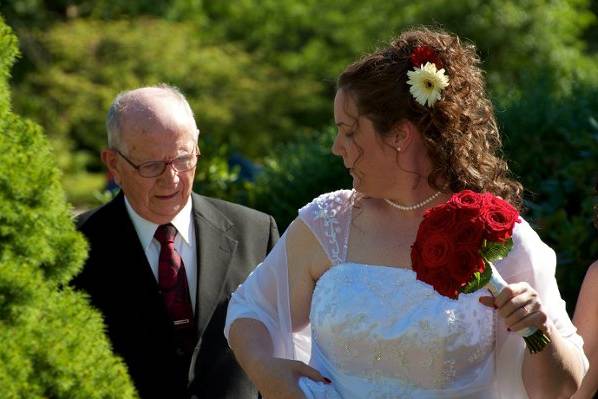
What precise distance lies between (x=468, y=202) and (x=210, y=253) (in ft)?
6.19

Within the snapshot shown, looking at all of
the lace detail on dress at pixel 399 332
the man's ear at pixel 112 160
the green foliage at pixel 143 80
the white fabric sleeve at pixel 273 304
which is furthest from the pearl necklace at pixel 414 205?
the green foliage at pixel 143 80

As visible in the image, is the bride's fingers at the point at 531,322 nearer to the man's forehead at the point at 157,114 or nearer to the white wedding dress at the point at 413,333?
the white wedding dress at the point at 413,333

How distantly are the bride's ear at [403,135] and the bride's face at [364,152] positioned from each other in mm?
20

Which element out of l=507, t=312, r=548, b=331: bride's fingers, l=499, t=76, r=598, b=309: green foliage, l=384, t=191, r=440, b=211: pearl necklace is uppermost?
l=507, t=312, r=548, b=331: bride's fingers

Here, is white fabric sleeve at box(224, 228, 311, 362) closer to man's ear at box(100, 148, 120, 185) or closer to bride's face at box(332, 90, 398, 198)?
bride's face at box(332, 90, 398, 198)

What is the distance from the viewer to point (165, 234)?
4723mm

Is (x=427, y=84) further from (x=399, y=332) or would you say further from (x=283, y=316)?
(x=283, y=316)

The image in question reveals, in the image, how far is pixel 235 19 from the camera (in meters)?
19.3

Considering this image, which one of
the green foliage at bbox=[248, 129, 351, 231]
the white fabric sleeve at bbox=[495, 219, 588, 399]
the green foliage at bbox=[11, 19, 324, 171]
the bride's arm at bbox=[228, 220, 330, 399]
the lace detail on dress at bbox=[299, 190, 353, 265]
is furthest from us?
the green foliage at bbox=[11, 19, 324, 171]

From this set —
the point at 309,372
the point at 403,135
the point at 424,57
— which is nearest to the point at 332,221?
the point at 403,135

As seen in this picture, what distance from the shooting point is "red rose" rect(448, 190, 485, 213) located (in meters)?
2.99

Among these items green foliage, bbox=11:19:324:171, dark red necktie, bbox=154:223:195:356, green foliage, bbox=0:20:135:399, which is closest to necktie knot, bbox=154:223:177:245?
dark red necktie, bbox=154:223:195:356

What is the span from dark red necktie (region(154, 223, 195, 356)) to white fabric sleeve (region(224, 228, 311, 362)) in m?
0.75

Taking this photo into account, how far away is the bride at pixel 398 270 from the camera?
135 inches
